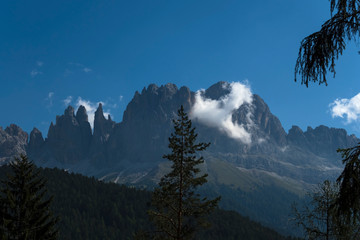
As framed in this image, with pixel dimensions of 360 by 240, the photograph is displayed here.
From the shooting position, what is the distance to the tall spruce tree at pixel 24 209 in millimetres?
28564

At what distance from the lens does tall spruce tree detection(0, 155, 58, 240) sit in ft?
93.7

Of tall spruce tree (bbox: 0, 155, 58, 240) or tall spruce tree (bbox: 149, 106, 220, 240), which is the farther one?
tall spruce tree (bbox: 0, 155, 58, 240)

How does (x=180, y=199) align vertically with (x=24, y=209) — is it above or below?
above

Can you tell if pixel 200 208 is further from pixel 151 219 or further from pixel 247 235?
pixel 247 235

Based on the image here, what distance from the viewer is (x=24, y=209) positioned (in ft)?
98.4

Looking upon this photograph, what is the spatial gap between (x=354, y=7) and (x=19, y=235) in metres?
29.3

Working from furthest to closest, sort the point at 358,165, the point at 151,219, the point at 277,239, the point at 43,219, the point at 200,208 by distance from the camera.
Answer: the point at 277,239 → the point at 43,219 → the point at 200,208 → the point at 151,219 → the point at 358,165

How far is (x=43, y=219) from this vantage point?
31.0 m

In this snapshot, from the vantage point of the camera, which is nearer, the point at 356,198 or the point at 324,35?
the point at 356,198

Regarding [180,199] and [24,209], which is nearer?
[180,199]

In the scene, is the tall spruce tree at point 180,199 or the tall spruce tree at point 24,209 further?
the tall spruce tree at point 24,209

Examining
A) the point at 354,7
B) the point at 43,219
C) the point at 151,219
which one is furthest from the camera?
the point at 43,219

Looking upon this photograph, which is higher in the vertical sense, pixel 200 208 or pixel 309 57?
pixel 309 57

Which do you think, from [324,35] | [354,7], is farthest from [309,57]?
[354,7]
